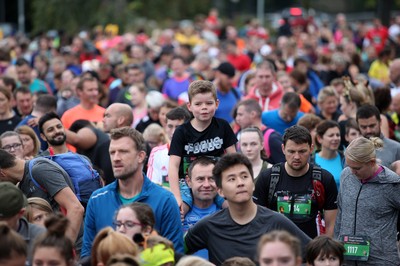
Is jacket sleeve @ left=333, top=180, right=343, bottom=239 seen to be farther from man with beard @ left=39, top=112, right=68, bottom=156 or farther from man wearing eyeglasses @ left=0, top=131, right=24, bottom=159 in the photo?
man wearing eyeglasses @ left=0, top=131, right=24, bottom=159

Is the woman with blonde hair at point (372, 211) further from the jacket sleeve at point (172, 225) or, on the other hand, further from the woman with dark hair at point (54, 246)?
the woman with dark hair at point (54, 246)


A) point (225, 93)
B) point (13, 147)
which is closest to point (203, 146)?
point (13, 147)

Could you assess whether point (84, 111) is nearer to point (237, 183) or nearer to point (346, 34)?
point (237, 183)

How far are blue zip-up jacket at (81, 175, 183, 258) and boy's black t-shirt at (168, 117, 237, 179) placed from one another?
1.58m

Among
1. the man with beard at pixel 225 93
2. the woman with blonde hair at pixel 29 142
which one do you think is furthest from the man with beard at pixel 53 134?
the man with beard at pixel 225 93

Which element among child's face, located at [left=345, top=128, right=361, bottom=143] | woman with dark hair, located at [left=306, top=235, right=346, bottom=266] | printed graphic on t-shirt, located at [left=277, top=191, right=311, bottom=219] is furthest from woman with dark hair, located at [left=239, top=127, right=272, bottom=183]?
woman with dark hair, located at [left=306, top=235, right=346, bottom=266]

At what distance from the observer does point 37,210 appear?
825 centimetres

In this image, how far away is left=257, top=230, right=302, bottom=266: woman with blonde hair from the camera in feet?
20.9

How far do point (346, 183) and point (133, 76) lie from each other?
29.4 ft

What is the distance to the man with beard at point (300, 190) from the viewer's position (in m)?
8.99

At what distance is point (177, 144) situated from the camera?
30.7 ft

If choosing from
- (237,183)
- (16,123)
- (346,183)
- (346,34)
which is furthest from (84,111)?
(346,34)

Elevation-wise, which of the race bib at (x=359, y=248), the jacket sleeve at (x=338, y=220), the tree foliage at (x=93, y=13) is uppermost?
the tree foliage at (x=93, y=13)

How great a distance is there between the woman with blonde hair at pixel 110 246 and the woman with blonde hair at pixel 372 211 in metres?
2.89
